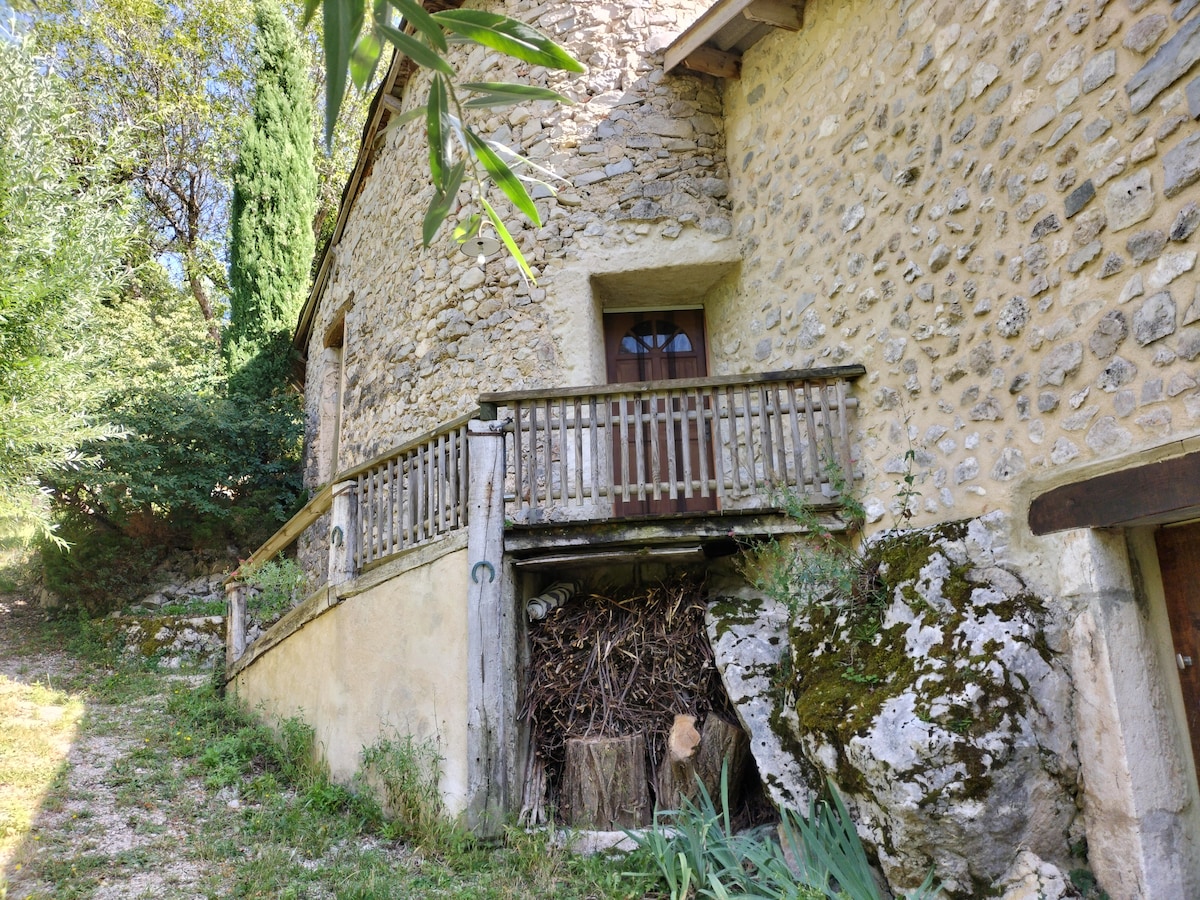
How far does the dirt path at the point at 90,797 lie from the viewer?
4.05 metres

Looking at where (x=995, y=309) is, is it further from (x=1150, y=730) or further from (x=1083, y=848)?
(x=1083, y=848)

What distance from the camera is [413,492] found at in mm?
5535

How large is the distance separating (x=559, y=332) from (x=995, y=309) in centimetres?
355

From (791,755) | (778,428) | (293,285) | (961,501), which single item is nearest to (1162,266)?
(961,501)

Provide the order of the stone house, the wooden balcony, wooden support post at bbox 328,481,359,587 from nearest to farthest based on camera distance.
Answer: the stone house
the wooden balcony
wooden support post at bbox 328,481,359,587

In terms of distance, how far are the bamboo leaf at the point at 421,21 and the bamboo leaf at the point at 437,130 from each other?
0.06 metres

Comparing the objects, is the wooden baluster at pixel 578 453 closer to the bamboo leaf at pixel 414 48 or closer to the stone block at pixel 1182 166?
the stone block at pixel 1182 166

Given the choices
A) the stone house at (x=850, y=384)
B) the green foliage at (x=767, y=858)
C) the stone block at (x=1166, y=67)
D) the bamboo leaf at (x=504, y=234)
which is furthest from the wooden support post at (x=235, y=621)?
the stone block at (x=1166, y=67)

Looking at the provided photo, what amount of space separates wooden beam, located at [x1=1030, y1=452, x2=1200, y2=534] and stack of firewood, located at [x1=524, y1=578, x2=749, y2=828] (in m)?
2.11

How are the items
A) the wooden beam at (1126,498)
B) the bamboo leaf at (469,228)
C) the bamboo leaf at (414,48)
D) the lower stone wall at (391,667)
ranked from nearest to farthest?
the bamboo leaf at (414,48), the bamboo leaf at (469,228), the wooden beam at (1126,498), the lower stone wall at (391,667)

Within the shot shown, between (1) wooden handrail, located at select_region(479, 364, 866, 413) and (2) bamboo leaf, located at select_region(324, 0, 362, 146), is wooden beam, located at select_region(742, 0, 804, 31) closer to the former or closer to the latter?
(1) wooden handrail, located at select_region(479, 364, 866, 413)

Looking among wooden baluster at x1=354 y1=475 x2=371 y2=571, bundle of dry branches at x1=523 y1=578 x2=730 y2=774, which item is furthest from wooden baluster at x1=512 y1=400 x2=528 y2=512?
wooden baluster at x1=354 y1=475 x2=371 y2=571

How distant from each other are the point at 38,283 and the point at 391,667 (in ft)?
13.3

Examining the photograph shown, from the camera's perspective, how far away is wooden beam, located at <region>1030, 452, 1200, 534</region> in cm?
310
